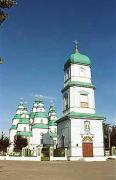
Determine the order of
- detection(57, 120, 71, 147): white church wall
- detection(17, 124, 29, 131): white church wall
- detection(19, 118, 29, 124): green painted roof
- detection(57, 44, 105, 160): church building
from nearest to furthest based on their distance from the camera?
detection(57, 44, 105, 160): church building → detection(57, 120, 71, 147): white church wall → detection(17, 124, 29, 131): white church wall → detection(19, 118, 29, 124): green painted roof

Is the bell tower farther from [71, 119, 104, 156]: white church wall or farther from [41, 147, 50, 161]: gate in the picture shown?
[41, 147, 50, 161]: gate

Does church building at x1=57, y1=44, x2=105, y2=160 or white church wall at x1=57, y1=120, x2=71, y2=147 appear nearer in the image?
church building at x1=57, y1=44, x2=105, y2=160

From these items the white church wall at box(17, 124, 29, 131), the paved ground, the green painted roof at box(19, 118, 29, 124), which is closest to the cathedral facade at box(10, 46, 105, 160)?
the paved ground

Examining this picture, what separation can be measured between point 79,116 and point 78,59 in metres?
8.42

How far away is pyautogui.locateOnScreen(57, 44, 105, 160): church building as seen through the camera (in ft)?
132

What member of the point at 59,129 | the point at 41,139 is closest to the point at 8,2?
the point at 59,129

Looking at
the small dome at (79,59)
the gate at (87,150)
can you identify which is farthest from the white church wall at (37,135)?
the gate at (87,150)

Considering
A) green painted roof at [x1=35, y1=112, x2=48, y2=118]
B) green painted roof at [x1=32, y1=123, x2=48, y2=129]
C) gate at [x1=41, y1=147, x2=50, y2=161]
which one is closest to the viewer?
gate at [x1=41, y1=147, x2=50, y2=161]

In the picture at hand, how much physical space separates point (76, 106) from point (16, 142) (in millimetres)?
30775

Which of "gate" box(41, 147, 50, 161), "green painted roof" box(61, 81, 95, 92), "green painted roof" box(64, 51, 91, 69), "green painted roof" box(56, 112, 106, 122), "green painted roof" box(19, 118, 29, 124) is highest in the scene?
"green painted roof" box(64, 51, 91, 69)

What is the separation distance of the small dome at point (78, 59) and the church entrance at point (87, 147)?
35.4 ft

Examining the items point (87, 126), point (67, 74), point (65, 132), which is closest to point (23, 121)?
point (67, 74)

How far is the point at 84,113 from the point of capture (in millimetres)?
41656

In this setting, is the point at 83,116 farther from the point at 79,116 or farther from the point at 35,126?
the point at 35,126
